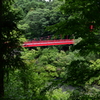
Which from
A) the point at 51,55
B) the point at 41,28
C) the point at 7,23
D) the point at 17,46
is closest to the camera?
the point at 7,23

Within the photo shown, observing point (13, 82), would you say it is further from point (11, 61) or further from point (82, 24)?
point (82, 24)

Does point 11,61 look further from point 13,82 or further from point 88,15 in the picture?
point 88,15

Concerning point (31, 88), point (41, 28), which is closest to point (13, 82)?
point (31, 88)

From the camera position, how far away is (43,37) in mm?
15297

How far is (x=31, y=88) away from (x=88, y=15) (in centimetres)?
209

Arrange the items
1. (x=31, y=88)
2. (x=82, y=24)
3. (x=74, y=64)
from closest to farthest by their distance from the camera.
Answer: (x=82, y=24)
(x=74, y=64)
(x=31, y=88)

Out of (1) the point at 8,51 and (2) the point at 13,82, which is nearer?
(1) the point at 8,51

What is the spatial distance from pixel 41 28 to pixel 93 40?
13266mm

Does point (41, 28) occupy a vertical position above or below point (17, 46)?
above

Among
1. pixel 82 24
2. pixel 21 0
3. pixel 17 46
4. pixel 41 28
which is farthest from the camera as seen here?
pixel 21 0

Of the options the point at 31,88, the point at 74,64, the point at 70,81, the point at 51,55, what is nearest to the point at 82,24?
the point at 74,64

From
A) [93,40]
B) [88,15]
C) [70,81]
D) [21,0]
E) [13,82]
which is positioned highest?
[21,0]

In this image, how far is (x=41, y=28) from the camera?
1455cm

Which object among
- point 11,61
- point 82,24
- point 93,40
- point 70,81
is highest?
point 82,24
